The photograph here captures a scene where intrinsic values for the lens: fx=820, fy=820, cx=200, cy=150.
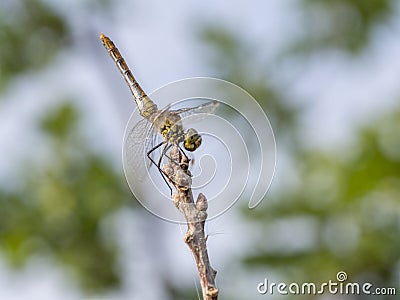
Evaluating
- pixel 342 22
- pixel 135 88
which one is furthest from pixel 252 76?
pixel 135 88

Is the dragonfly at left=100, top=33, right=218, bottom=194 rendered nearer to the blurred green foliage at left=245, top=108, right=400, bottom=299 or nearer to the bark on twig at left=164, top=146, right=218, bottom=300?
the bark on twig at left=164, top=146, right=218, bottom=300

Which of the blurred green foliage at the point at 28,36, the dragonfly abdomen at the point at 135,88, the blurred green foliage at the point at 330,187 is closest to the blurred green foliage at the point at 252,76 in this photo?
the blurred green foliage at the point at 330,187

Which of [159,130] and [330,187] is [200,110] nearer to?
[159,130]

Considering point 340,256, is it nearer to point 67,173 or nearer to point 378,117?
point 378,117

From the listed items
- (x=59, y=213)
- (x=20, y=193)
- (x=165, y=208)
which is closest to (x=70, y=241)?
(x=59, y=213)

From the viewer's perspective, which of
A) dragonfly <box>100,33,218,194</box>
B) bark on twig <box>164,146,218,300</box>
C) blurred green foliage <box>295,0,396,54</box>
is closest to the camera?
bark on twig <box>164,146,218,300</box>

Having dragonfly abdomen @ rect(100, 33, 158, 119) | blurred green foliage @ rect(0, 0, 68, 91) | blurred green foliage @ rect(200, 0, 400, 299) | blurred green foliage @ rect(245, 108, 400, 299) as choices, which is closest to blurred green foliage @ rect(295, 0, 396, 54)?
blurred green foliage @ rect(200, 0, 400, 299)
